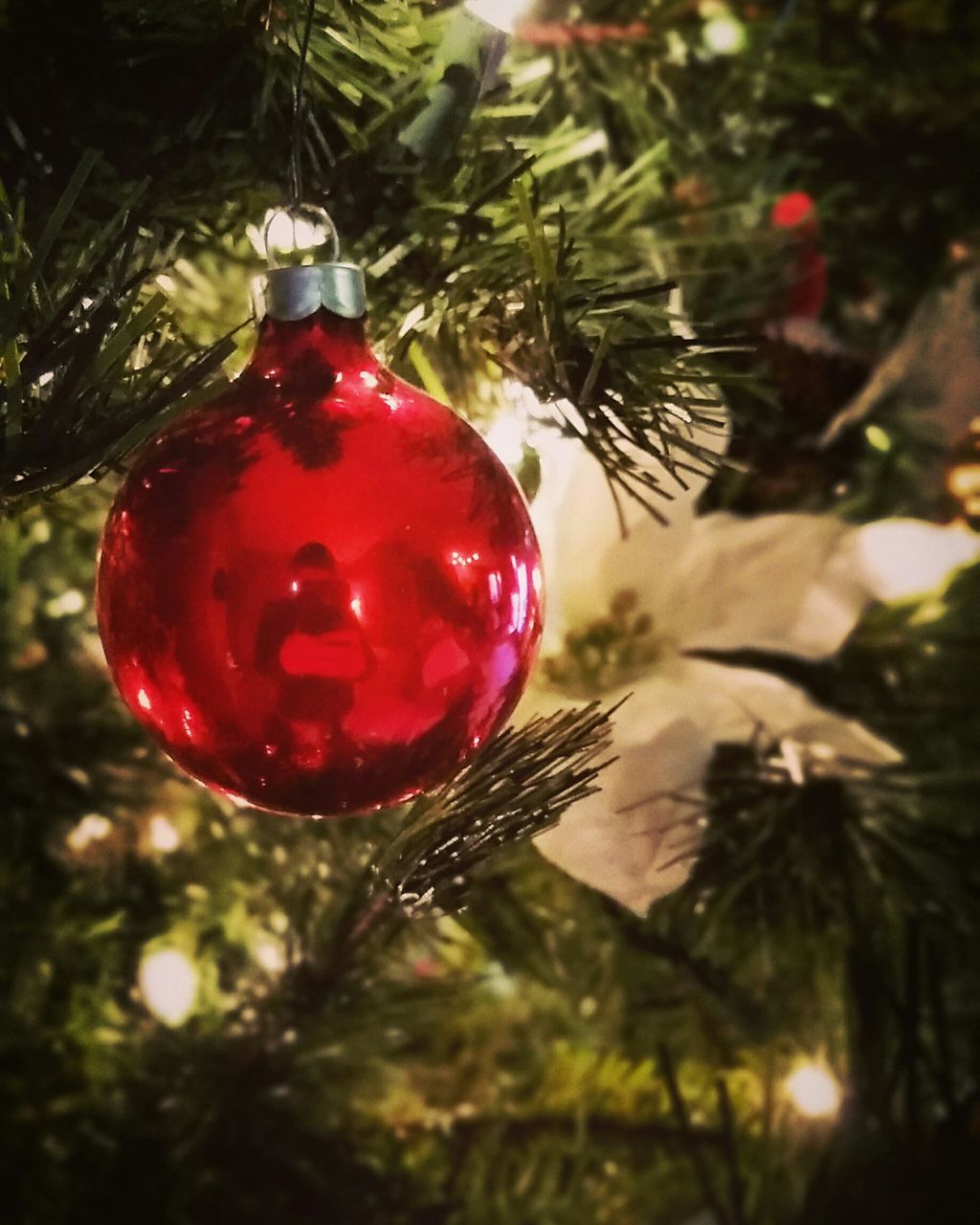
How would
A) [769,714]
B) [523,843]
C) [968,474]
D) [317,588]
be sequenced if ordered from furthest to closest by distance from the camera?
[968,474] < [769,714] < [523,843] < [317,588]

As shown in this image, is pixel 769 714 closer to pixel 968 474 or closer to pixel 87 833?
pixel 968 474

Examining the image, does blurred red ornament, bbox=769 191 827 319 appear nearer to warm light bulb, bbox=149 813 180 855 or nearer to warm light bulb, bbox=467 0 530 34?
warm light bulb, bbox=467 0 530 34

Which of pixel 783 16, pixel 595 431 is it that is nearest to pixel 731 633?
pixel 595 431

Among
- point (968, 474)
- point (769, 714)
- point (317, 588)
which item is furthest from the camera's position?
point (968, 474)


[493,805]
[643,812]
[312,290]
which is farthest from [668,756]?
[312,290]

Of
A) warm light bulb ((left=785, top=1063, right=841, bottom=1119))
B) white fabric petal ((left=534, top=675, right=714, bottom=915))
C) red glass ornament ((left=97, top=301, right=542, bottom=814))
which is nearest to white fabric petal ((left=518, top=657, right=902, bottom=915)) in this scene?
white fabric petal ((left=534, top=675, right=714, bottom=915))

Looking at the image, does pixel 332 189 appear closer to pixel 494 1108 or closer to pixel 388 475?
pixel 388 475
